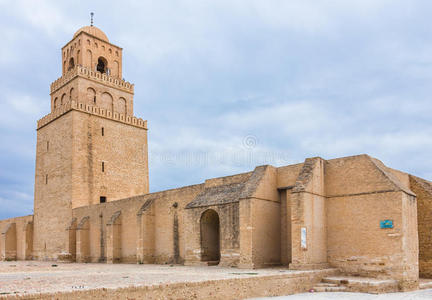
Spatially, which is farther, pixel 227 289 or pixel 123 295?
pixel 227 289

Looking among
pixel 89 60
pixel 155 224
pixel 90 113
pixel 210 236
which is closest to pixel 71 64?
pixel 89 60

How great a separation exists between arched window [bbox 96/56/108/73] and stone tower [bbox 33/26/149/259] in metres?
0.07

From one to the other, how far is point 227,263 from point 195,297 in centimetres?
606

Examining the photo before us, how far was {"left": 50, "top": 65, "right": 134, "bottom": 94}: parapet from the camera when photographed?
28.4 metres

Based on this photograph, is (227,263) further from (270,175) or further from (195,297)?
(195,297)

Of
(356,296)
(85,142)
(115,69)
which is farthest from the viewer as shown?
(115,69)

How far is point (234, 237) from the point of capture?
1538 cm

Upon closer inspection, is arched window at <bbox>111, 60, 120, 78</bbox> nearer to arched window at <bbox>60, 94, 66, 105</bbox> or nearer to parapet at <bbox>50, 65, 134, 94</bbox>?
parapet at <bbox>50, 65, 134, 94</bbox>

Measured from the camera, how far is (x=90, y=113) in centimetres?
2797

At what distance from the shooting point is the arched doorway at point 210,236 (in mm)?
16797

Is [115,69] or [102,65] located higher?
[102,65]

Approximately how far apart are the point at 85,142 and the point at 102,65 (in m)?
6.94

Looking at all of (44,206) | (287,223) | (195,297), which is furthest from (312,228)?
(44,206)

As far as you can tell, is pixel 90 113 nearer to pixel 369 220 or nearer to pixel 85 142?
pixel 85 142
